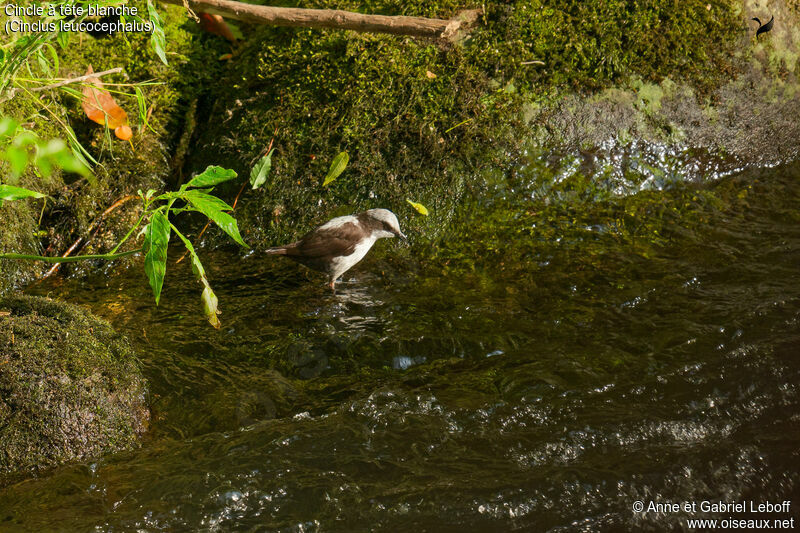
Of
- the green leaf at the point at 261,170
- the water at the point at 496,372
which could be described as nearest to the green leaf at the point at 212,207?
the water at the point at 496,372

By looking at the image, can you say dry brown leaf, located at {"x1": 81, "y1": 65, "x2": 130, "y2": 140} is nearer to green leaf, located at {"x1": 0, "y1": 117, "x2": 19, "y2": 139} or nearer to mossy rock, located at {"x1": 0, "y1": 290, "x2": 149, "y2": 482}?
mossy rock, located at {"x1": 0, "y1": 290, "x2": 149, "y2": 482}

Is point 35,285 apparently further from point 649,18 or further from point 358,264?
point 649,18

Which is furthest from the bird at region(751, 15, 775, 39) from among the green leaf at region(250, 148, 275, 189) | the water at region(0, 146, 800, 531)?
the green leaf at region(250, 148, 275, 189)

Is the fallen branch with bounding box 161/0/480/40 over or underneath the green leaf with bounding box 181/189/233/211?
over

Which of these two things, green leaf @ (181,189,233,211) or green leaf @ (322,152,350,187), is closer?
green leaf @ (181,189,233,211)

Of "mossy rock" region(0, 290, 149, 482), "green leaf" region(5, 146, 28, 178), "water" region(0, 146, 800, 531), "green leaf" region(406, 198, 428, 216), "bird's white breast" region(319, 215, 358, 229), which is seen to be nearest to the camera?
"green leaf" region(5, 146, 28, 178)

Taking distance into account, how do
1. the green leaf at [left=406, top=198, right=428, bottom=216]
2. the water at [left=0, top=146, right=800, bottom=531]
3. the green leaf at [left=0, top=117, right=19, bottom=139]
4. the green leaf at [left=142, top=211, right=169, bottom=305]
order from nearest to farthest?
the green leaf at [left=0, top=117, right=19, bottom=139]
the green leaf at [left=142, top=211, right=169, bottom=305]
the water at [left=0, top=146, right=800, bottom=531]
the green leaf at [left=406, top=198, right=428, bottom=216]

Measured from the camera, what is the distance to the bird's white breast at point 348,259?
17.1 feet

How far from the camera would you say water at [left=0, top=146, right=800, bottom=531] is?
3.23 m

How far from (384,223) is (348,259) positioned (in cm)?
44

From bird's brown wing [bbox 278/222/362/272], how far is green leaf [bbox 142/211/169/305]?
2.46 meters

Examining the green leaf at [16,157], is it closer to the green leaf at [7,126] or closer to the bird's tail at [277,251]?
the green leaf at [7,126]

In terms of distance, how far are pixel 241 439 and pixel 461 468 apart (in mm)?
1250

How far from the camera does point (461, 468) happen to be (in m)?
3.44
